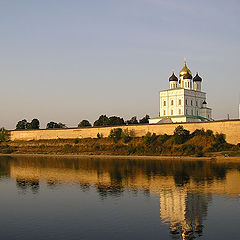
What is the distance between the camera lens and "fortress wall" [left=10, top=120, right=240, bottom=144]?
51.1m

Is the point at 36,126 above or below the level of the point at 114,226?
above

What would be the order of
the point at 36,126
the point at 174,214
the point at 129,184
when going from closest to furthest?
the point at 174,214
the point at 129,184
the point at 36,126

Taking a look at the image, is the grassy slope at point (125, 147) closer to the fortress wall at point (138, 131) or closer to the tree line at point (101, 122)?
the fortress wall at point (138, 131)

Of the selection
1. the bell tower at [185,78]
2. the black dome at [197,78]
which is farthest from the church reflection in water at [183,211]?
the black dome at [197,78]

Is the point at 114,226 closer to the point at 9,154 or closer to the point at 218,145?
the point at 218,145

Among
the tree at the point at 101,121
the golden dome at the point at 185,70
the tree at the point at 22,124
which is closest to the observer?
the golden dome at the point at 185,70

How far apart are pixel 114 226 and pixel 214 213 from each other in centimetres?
500

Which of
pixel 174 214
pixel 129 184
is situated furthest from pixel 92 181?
pixel 174 214

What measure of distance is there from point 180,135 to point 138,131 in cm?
935

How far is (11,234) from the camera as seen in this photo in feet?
49.1

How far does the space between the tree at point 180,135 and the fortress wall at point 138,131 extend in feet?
5.55

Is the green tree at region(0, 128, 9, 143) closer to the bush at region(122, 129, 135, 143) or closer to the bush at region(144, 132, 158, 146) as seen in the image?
the bush at region(122, 129, 135, 143)

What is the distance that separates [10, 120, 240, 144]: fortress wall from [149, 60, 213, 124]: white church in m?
11.5

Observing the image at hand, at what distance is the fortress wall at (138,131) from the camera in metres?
51.1
